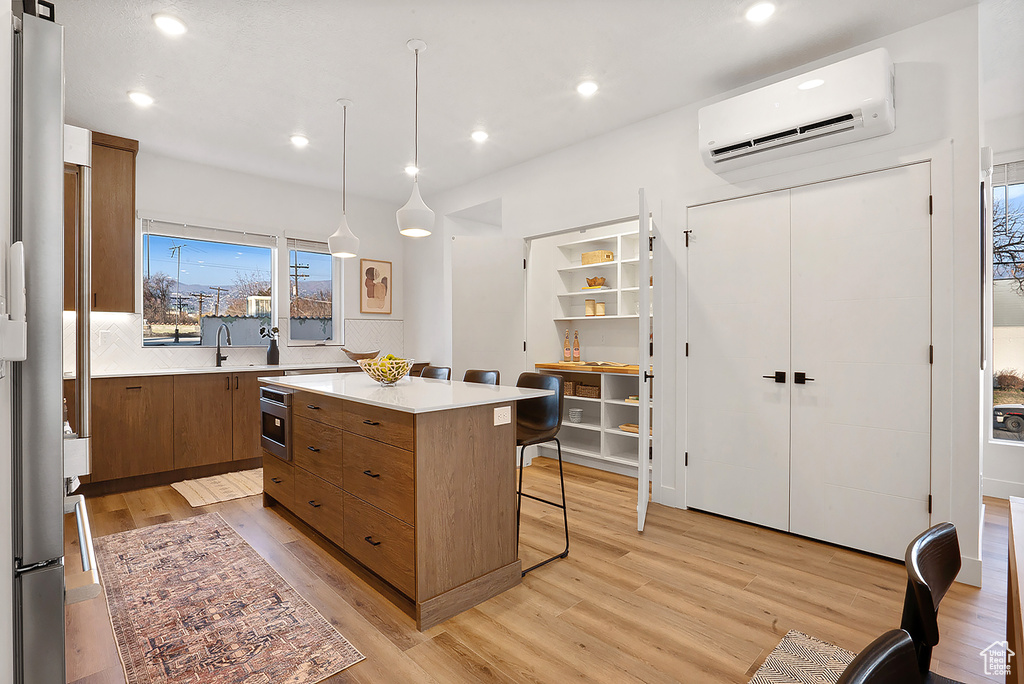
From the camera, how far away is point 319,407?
292 centimetres

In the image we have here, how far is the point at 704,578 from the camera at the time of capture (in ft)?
8.51

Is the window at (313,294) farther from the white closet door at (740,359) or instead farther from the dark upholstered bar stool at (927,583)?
the dark upholstered bar stool at (927,583)

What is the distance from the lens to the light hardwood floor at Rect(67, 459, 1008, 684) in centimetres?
190

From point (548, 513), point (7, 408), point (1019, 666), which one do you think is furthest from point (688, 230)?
point (7, 408)

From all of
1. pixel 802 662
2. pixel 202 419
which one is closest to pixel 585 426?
pixel 802 662

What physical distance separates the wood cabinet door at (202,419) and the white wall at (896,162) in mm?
3124

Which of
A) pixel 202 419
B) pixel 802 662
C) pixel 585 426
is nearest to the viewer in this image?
pixel 802 662

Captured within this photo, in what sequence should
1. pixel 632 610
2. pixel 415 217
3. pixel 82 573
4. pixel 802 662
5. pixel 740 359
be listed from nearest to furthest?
pixel 82 573 < pixel 802 662 < pixel 632 610 < pixel 415 217 < pixel 740 359

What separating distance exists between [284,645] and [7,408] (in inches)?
63.5

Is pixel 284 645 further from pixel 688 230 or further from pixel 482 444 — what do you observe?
pixel 688 230

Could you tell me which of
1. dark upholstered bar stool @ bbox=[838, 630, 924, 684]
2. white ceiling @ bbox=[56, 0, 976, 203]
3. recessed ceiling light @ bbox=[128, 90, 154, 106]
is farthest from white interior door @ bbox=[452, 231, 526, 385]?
dark upholstered bar stool @ bbox=[838, 630, 924, 684]

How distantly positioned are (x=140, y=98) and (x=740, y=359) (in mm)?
4421

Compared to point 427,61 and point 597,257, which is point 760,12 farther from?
point 597,257

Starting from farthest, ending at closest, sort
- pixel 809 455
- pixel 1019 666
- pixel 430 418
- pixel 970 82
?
pixel 809 455
pixel 970 82
pixel 430 418
pixel 1019 666
